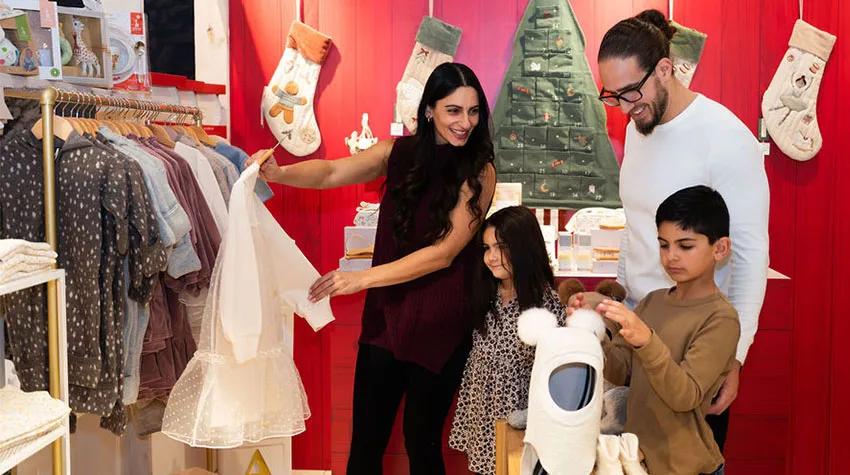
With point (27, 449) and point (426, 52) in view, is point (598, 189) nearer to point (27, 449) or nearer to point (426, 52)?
point (426, 52)

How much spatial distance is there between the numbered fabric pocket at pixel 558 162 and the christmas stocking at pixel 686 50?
1.88 ft

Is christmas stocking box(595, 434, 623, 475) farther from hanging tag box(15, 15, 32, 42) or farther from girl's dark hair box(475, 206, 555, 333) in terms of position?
hanging tag box(15, 15, 32, 42)

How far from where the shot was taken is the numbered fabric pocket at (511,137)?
3746 millimetres

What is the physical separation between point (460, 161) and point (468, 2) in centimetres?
150

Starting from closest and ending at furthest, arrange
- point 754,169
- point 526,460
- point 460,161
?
point 526,460
point 754,169
point 460,161

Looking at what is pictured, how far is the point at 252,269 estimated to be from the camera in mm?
2303

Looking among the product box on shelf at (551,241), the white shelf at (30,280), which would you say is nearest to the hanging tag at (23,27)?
the white shelf at (30,280)

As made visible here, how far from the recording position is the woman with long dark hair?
248 cm

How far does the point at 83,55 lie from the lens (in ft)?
8.53

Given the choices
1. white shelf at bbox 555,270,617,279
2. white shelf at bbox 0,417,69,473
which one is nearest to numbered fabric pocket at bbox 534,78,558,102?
white shelf at bbox 555,270,617,279

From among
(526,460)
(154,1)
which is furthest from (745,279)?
(154,1)

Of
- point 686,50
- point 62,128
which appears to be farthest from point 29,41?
point 686,50

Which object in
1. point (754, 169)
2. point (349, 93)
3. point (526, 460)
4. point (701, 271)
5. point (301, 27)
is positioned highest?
point (301, 27)

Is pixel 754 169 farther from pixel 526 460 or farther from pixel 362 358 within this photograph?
pixel 362 358
